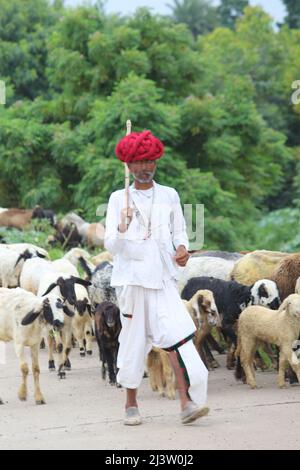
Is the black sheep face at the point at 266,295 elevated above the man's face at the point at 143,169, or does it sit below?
below

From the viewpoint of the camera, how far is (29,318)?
10492 mm

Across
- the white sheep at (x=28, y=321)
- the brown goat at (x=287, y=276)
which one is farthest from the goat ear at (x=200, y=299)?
the white sheep at (x=28, y=321)

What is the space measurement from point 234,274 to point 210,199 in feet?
42.8

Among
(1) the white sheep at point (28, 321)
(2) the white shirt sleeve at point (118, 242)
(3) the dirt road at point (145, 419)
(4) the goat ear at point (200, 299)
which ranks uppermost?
(2) the white shirt sleeve at point (118, 242)

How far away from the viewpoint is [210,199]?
86.0ft

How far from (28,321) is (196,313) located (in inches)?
69.1

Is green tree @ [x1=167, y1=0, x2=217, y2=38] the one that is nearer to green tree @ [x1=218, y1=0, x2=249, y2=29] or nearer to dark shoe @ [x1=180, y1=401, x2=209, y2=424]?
green tree @ [x1=218, y1=0, x2=249, y2=29]

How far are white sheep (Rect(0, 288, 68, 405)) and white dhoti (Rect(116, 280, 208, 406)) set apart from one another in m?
1.76

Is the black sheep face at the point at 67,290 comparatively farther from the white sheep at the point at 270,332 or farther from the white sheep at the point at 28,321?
the white sheep at the point at 270,332

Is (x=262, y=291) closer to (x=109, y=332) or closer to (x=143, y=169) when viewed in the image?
(x=109, y=332)

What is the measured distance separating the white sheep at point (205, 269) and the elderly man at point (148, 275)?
4.65m

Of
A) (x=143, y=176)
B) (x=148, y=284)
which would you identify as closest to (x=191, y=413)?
(x=148, y=284)

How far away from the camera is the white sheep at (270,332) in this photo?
1088cm
